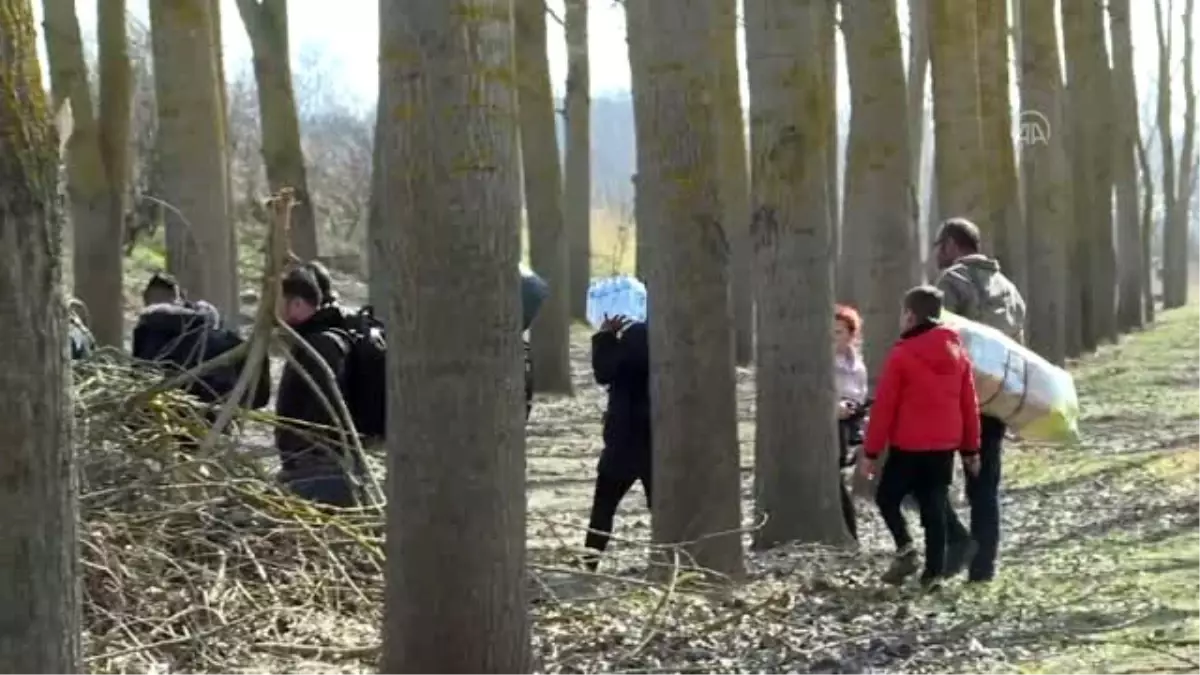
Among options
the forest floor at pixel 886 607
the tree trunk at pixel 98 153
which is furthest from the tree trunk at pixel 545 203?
the forest floor at pixel 886 607

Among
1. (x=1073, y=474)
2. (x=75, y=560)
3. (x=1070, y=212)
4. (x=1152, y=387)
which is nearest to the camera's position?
(x=75, y=560)

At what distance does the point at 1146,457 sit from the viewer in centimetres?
1788

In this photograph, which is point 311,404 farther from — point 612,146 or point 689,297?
point 612,146

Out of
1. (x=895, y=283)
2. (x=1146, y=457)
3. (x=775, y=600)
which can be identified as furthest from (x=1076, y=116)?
(x=775, y=600)

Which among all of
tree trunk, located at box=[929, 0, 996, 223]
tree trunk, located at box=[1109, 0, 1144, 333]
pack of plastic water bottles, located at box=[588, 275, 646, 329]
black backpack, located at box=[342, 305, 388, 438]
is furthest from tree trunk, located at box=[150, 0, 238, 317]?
tree trunk, located at box=[1109, 0, 1144, 333]

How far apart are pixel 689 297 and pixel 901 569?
2.06m

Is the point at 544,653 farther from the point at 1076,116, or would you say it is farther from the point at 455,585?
the point at 1076,116

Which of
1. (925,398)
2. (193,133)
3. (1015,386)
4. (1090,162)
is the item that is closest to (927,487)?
(925,398)

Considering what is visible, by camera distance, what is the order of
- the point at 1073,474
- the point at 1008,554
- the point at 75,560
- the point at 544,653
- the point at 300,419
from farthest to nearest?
1. the point at 1073,474
2. the point at 1008,554
3. the point at 300,419
4. the point at 544,653
5. the point at 75,560

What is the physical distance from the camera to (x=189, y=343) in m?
11.1

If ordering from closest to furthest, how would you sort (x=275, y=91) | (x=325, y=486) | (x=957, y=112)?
(x=325, y=486) < (x=957, y=112) < (x=275, y=91)

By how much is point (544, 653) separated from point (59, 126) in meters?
3.92

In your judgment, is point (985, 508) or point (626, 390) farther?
point (626, 390)

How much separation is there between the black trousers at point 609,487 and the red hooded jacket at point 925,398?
1.40m
